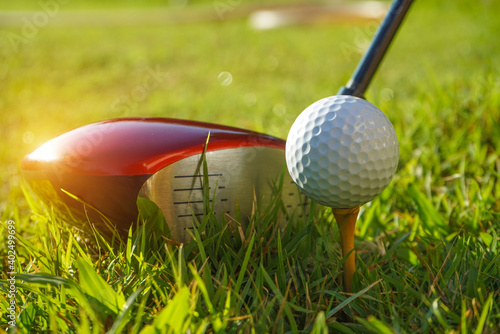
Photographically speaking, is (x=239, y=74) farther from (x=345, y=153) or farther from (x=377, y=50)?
(x=345, y=153)

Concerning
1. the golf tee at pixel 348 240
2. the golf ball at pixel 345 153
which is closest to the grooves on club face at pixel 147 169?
the golf ball at pixel 345 153

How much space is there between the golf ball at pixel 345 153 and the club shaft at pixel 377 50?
414mm

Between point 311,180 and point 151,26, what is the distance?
10886 millimetres

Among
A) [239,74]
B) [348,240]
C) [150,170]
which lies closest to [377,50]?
[348,240]

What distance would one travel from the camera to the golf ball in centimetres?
132

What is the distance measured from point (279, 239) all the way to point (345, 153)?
337 mm

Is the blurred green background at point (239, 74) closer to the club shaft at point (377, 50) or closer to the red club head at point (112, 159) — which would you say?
the red club head at point (112, 159)

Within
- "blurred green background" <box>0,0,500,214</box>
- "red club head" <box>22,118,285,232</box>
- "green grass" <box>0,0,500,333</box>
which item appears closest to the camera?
"green grass" <box>0,0,500,333</box>

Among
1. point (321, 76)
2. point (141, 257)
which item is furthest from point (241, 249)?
point (321, 76)

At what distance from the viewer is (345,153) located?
1.32m

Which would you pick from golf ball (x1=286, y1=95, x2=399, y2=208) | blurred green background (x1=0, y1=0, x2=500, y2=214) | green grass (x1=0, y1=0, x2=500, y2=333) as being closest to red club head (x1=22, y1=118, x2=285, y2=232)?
green grass (x1=0, y1=0, x2=500, y2=333)

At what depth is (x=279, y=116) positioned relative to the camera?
3758 mm

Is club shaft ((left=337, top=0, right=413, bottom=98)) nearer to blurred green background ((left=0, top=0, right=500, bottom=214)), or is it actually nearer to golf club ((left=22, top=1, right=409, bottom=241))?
golf club ((left=22, top=1, right=409, bottom=241))

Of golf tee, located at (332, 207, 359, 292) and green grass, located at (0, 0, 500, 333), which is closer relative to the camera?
green grass, located at (0, 0, 500, 333)
